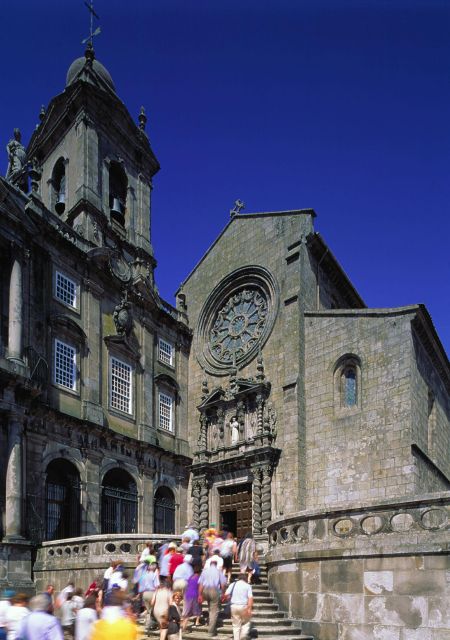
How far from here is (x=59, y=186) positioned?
31141 mm

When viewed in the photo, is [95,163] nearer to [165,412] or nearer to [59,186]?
[59,186]

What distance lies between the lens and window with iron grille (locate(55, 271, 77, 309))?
24.7 meters

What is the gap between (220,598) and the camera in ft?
43.7

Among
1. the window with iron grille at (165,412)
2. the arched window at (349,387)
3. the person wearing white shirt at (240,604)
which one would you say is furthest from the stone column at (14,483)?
the arched window at (349,387)

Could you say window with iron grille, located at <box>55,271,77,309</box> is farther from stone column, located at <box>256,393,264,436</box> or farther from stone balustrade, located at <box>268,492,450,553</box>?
stone balustrade, located at <box>268,492,450,553</box>

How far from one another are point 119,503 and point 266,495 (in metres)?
5.55

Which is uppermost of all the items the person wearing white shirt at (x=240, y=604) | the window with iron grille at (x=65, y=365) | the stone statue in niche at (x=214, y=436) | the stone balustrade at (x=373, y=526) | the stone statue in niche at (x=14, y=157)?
the stone statue in niche at (x=14, y=157)

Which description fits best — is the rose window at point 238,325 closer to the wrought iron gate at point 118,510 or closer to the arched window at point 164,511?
the arched window at point 164,511

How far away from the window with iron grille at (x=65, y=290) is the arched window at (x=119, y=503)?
6598mm

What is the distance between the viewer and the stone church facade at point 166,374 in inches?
859

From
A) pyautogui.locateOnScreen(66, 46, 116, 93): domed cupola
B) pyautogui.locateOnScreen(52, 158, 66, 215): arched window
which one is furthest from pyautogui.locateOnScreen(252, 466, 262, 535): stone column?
pyautogui.locateOnScreen(66, 46, 116, 93): domed cupola

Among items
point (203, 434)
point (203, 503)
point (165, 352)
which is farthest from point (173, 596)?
point (165, 352)

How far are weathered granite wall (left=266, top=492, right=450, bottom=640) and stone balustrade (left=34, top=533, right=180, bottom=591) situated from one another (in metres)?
5.54

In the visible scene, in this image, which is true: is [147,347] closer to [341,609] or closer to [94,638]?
[341,609]
